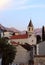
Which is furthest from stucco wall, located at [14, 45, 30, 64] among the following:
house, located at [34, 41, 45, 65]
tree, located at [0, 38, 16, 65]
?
tree, located at [0, 38, 16, 65]

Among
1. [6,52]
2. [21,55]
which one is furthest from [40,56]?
[21,55]

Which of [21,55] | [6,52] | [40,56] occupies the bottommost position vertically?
[21,55]

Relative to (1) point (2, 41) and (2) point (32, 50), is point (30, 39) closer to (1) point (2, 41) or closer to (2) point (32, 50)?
(2) point (32, 50)

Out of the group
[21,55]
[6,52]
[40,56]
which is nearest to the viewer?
[6,52]

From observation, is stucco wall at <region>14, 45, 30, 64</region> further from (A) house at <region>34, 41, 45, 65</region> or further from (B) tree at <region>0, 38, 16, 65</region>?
(B) tree at <region>0, 38, 16, 65</region>

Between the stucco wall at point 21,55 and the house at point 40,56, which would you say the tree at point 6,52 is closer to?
the house at point 40,56

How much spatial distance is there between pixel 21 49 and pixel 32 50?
2.30 meters

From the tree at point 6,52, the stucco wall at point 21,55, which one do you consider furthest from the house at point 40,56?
the stucco wall at point 21,55

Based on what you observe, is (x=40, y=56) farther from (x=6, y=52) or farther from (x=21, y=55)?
(x=21, y=55)

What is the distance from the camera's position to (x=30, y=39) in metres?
79.8

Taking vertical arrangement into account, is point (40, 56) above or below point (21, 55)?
above

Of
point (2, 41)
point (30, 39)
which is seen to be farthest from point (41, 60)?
point (30, 39)

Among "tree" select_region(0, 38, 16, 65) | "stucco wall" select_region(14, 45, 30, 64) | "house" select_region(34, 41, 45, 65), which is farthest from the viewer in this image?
"stucco wall" select_region(14, 45, 30, 64)

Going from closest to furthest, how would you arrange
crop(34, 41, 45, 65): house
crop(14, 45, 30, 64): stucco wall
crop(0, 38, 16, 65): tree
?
crop(0, 38, 16, 65): tree
crop(34, 41, 45, 65): house
crop(14, 45, 30, 64): stucco wall
